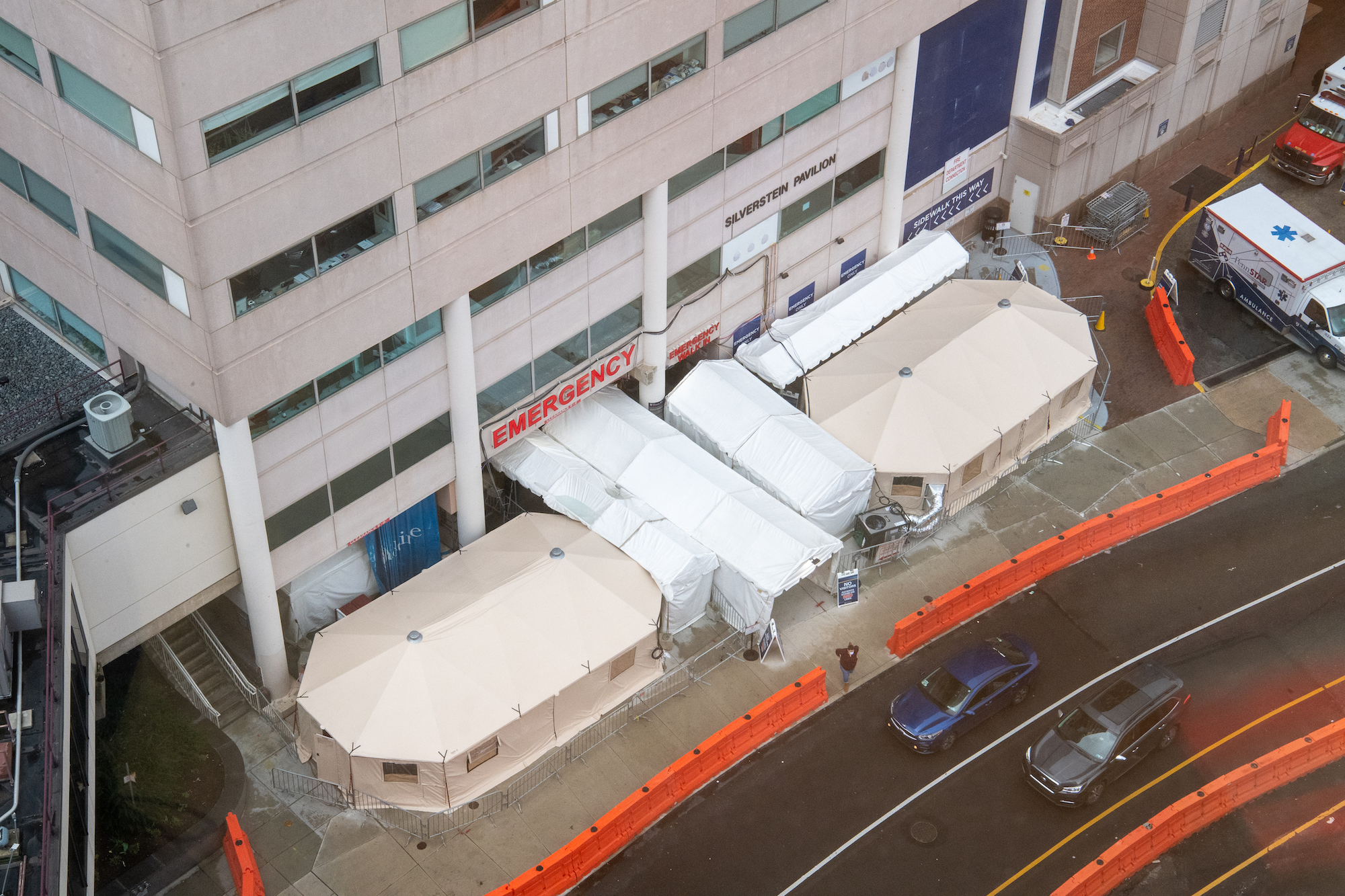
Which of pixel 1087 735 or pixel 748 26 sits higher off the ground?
pixel 748 26

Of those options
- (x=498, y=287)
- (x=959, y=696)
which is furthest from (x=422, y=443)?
(x=959, y=696)

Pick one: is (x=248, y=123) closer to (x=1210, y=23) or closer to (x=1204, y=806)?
(x=1204, y=806)

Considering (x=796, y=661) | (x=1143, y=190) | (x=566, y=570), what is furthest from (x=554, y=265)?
(x=1143, y=190)

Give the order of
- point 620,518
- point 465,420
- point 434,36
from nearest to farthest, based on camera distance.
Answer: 1. point 434,36
2. point 465,420
3. point 620,518

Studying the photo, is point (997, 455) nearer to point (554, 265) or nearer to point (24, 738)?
point (554, 265)

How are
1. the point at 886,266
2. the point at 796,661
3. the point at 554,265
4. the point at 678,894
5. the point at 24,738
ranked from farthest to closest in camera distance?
1. the point at 886,266
2. the point at 796,661
3. the point at 554,265
4. the point at 678,894
5. the point at 24,738

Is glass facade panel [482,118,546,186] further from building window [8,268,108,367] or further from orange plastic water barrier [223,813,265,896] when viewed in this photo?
orange plastic water barrier [223,813,265,896]
